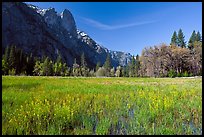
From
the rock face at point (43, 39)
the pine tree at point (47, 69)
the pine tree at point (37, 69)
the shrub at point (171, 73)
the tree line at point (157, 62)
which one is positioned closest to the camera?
the tree line at point (157, 62)

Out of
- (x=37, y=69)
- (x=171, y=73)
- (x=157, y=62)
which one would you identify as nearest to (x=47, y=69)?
(x=37, y=69)

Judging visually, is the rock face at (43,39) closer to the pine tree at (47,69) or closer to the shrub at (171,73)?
the pine tree at (47,69)

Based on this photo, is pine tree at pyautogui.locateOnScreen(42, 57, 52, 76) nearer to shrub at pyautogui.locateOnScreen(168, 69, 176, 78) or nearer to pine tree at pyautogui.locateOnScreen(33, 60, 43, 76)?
pine tree at pyautogui.locateOnScreen(33, 60, 43, 76)

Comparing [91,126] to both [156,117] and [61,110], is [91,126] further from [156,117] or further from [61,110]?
[156,117]

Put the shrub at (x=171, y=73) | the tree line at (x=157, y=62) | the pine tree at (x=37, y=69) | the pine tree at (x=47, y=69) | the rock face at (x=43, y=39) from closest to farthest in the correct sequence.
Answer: the tree line at (x=157, y=62) < the shrub at (x=171, y=73) < the pine tree at (x=37, y=69) < the pine tree at (x=47, y=69) < the rock face at (x=43, y=39)

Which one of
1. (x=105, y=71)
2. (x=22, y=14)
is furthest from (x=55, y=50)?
(x=105, y=71)

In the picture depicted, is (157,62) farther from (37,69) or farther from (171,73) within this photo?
(37,69)

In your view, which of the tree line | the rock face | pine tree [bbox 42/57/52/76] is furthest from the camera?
the rock face

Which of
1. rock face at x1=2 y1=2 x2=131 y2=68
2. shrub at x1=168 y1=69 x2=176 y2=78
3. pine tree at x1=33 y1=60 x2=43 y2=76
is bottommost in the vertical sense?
shrub at x1=168 y1=69 x2=176 y2=78

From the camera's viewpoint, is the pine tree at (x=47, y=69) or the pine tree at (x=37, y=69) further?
the pine tree at (x=47, y=69)

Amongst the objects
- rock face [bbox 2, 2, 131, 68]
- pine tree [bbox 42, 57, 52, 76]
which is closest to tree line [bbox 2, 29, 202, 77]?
pine tree [bbox 42, 57, 52, 76]

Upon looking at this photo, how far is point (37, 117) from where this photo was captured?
205 inches

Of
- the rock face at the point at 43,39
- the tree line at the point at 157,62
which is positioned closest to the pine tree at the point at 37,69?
the tree line at the point at 157,62

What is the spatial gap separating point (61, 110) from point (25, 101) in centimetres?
121
